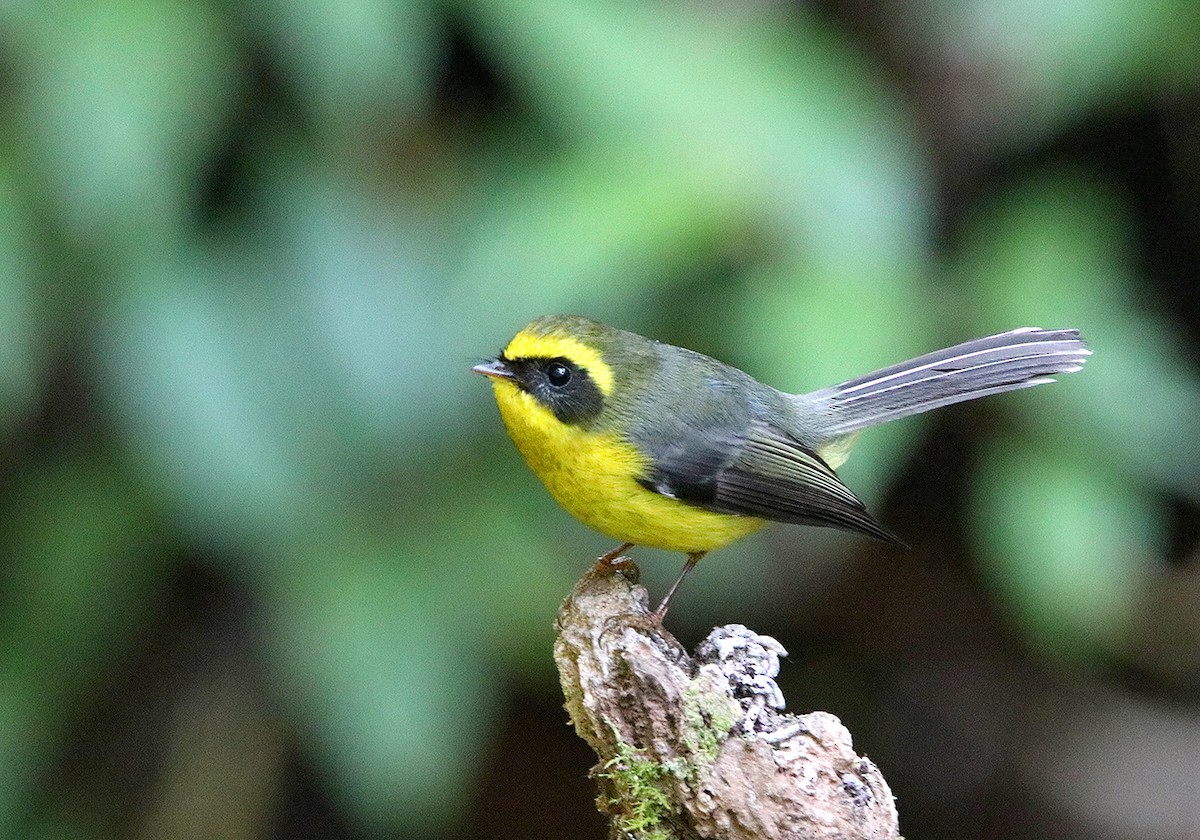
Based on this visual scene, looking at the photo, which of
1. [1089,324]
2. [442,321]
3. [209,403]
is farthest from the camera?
[1089,324]

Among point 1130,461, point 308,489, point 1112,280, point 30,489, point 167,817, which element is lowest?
point 167,817

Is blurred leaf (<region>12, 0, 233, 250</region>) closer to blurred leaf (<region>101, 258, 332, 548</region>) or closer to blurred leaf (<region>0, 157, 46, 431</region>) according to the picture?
blurred leaf (<region>0, 157, 46, 431</region>)

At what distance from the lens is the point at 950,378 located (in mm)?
2996

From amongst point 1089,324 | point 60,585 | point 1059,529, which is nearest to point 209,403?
A: point 60,585

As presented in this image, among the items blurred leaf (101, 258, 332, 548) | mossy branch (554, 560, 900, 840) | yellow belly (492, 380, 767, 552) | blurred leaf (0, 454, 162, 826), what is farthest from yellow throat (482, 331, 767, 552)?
blurred leaf (0, 454, 162, 826)

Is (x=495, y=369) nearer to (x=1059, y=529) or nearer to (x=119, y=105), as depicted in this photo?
(x=119, y=105)

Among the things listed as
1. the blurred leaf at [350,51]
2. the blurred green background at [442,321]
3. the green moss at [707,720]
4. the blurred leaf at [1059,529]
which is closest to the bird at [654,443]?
the green moss at [707,720]

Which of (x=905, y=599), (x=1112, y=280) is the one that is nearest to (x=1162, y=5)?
(x=1112, y=280)

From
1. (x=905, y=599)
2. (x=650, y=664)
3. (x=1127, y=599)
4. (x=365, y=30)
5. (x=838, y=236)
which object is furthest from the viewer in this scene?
(x=905, y=599)

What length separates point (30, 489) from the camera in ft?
12.8

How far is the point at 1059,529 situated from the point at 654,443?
5.04 ft

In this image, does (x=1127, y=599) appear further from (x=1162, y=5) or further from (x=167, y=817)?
(x=167, y=817)

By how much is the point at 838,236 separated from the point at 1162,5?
1.18m

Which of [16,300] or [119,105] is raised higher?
[119,105]
